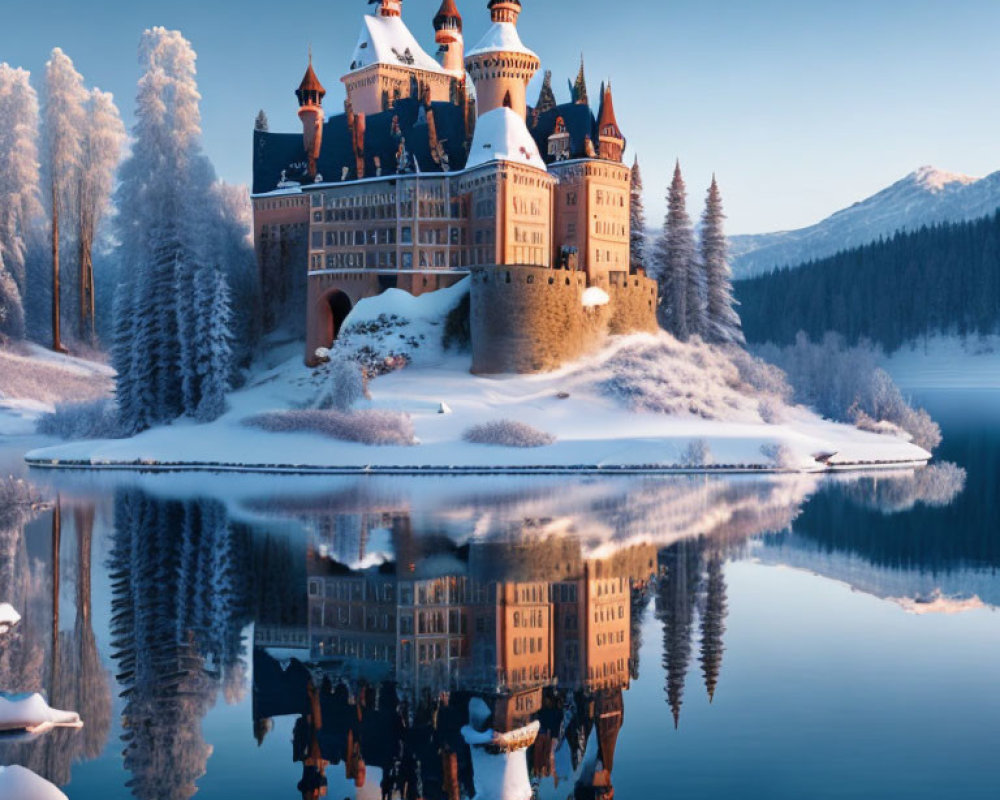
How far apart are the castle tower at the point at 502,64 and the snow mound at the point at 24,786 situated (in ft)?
183

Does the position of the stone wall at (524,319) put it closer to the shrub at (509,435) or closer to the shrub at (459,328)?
the shrub at (459,328)

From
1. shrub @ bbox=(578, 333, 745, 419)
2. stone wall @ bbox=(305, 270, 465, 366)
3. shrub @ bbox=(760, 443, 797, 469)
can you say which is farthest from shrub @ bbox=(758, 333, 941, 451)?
stone wall @ bbox=(305, 270, 465, 366)

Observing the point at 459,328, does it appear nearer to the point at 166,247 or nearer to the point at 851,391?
the point at 166,247

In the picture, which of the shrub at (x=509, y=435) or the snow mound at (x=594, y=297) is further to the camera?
the snow mound at (x=594, y=297)

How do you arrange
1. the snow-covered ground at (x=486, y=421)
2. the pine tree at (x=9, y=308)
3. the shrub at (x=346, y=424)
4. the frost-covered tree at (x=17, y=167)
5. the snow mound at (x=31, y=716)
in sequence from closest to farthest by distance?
the snow mound at (x=31, y=716) < the snow-covered ground at (x=486, y=421) < the shrub at (x=346, y=424) < the pine tree at (x=9, y=308) < the frost-covered tree at (x=17, y=167)

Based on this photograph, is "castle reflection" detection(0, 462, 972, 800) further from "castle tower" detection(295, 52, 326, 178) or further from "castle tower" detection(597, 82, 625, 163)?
"castle tower" detection(295, 52, 326, 178)

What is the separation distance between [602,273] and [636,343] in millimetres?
4830

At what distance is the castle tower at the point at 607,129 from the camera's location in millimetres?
62406

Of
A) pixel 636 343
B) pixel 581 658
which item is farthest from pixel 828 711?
pixel 636 343

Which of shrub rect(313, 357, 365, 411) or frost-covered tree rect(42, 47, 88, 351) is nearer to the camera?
shrub rect(313, 357, 365, 411)

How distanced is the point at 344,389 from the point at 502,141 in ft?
59.6

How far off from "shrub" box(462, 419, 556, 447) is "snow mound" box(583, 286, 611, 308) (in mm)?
14793

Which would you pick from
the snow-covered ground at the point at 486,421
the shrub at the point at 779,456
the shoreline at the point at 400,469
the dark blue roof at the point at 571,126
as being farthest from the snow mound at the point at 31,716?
the dark blue roof at the point at 571,126

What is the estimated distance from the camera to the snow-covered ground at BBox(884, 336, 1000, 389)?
12050 centimetres
